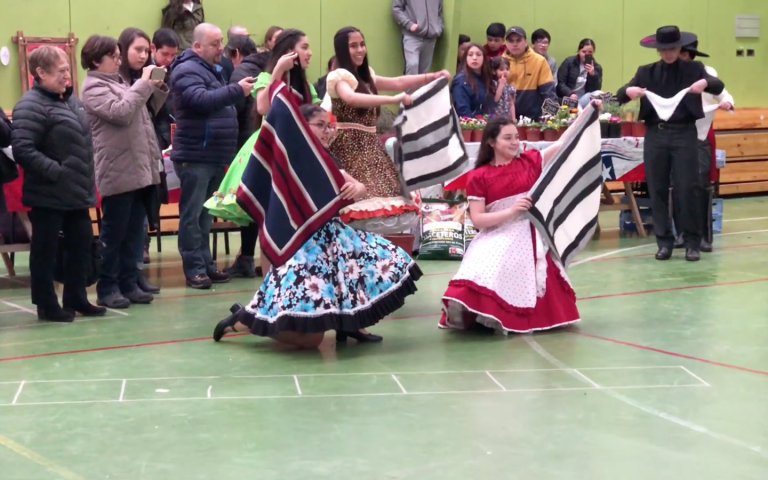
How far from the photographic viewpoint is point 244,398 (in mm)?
4664

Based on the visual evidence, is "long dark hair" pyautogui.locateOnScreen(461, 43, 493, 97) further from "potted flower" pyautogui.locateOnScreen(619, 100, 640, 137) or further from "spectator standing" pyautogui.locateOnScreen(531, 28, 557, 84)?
"spectator standing" pyautogui.locateOnScreen(531, 28, 557, 84)

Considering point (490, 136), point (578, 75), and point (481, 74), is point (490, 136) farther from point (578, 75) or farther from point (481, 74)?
point (578, 75)

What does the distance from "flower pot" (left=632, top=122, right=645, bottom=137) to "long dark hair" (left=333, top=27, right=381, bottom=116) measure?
4498 mm

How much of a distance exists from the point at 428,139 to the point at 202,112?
1.78 metres

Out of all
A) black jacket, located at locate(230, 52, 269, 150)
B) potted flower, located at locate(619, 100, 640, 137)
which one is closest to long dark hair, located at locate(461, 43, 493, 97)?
potted flower, located at locate(619, 100, 640, 137)

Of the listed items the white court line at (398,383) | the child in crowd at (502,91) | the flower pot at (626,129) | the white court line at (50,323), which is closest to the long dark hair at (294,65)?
the white court line at (50,323)

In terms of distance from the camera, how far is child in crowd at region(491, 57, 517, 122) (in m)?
10.2

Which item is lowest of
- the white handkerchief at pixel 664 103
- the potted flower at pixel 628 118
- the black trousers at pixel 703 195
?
the black trousers at pixel 703 195

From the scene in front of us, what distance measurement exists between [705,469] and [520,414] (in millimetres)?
883

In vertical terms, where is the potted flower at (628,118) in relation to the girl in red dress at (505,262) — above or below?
above

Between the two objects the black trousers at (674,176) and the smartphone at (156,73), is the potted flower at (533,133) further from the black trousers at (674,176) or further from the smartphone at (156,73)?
the smartphone at (156,73)

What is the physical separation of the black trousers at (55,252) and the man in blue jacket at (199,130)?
1176mm

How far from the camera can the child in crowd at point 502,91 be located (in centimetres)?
1025

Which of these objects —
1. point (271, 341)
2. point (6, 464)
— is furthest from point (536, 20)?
point (6, 464)
